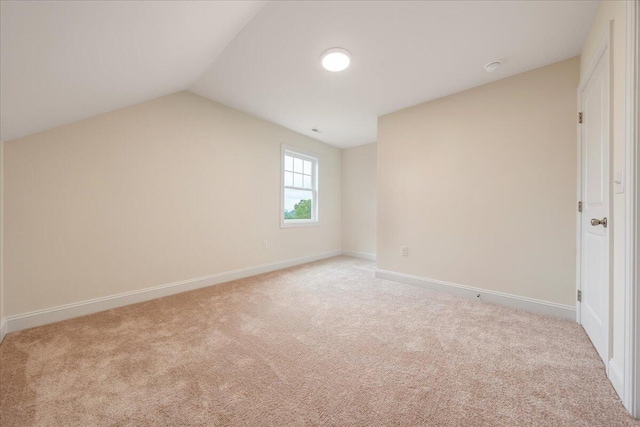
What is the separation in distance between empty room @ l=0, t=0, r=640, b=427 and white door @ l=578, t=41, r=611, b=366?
1.2 inches

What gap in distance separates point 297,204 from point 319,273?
145cm

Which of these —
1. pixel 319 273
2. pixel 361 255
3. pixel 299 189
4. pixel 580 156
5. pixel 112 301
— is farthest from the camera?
pixel 361 255

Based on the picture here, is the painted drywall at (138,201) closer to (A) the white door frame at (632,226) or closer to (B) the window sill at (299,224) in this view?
(B) the window sill at (299,224)

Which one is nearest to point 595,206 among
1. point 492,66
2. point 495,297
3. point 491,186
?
point 491,186

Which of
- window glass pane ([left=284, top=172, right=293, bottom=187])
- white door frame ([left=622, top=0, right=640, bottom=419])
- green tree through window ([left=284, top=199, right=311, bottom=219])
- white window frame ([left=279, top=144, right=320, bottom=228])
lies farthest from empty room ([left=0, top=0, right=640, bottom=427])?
green tree through window ([left=284, top=199, right=311, bottom=219])

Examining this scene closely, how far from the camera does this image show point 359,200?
511cm

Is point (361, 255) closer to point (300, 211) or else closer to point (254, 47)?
point (300, 211)

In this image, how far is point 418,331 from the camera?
196cm

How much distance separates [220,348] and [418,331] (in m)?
1.53

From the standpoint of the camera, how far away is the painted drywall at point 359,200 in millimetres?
4906

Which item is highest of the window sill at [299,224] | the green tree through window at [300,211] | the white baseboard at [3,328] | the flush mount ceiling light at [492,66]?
the flush mount ceiling light at [492,66]

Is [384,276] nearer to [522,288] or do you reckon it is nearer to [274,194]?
[522,288]

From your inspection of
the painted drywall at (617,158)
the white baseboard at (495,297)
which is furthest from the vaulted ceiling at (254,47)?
the white baseboard at (495,297)

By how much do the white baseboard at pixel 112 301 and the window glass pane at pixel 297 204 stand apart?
1163 millimetres
